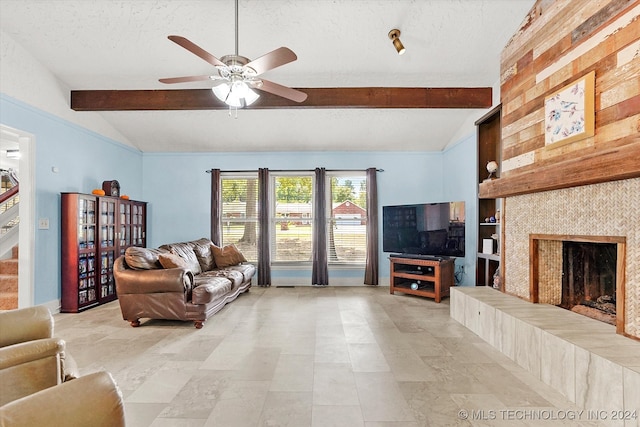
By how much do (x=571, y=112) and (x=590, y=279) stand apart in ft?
4.79

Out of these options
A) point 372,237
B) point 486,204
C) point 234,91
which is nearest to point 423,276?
point 372,237

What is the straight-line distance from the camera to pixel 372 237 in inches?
227

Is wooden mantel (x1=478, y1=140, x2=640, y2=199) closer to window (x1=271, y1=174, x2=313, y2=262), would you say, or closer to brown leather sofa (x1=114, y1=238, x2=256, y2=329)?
A: brown leather sofa (x1=114, y1=238, x2=256, y2=329)

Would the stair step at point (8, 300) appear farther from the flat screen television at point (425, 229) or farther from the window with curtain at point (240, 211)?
the flat screen television at point (425, 229)

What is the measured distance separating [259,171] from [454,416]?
4860 mm

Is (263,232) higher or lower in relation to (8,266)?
higher

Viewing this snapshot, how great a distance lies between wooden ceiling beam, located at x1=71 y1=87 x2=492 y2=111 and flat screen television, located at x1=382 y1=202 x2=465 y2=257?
4.79 ft

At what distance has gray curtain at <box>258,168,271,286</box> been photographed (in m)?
5.79

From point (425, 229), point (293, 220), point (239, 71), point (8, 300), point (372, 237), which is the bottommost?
point (8, 300)

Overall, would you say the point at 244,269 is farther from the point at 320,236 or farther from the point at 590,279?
the point at 590,279

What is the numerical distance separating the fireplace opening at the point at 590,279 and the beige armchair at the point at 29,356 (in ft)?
11.9

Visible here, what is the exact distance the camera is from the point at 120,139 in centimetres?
543

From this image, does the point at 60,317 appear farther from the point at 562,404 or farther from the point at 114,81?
the point at 562,404

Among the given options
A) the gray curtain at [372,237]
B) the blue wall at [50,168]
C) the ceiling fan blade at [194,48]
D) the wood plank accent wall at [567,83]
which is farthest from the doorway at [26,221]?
the wood plank accent wall at [567,83]
